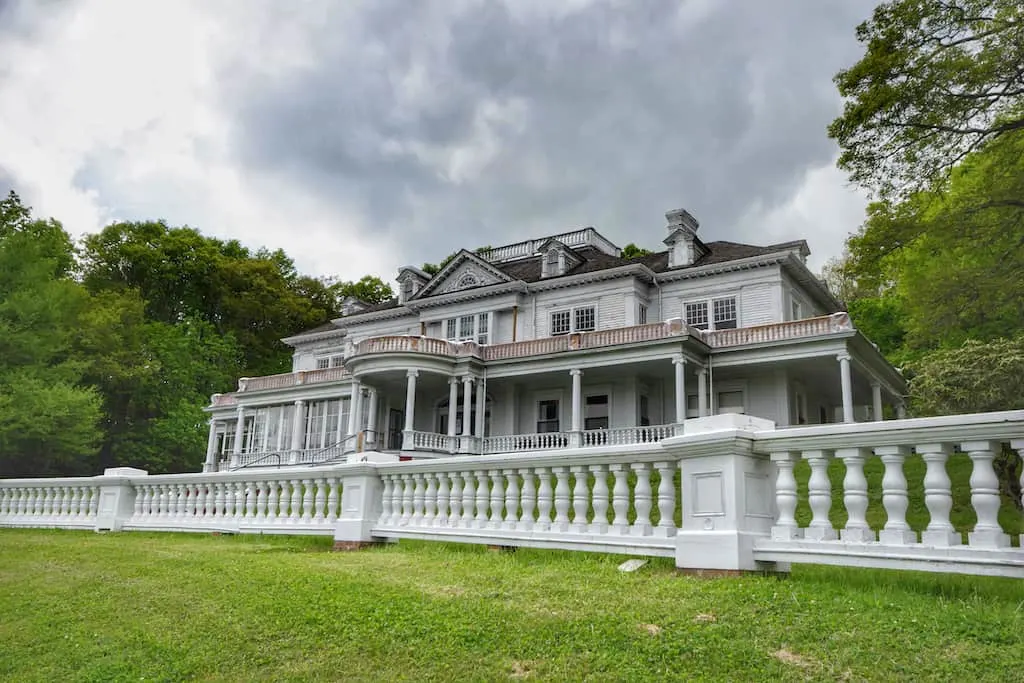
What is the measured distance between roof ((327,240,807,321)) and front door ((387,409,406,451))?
16.6 ft

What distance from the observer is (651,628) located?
401cm

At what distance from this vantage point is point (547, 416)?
2820 centimetres

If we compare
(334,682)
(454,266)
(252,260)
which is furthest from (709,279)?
(252,260)

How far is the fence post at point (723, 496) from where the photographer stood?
516cm

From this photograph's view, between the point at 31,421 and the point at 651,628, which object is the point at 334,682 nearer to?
the point at 651,628

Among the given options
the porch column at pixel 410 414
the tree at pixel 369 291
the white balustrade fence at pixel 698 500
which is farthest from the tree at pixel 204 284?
the white balustrade fence at pixel 698 500

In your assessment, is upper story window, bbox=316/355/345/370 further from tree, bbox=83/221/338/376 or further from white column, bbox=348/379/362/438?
tree, bbox=83/221/338/376

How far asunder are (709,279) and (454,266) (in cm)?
1061

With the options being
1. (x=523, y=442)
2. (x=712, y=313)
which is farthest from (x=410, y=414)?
(x=712, y=313)

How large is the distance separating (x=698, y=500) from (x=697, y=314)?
2231 cm

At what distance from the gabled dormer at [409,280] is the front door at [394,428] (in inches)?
225

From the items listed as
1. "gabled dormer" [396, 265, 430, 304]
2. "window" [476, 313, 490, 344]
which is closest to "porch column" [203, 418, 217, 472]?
"gabled dormer" [396, 265, 430, 304]

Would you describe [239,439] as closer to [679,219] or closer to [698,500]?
[679,219]

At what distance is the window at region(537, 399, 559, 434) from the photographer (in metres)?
27.9
